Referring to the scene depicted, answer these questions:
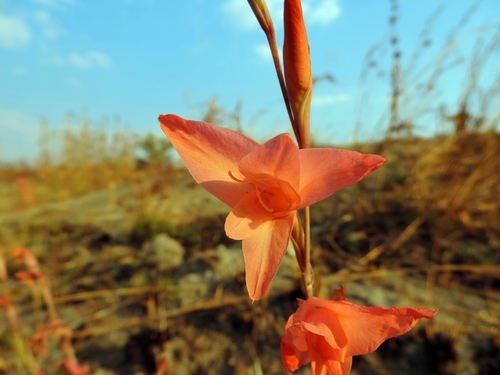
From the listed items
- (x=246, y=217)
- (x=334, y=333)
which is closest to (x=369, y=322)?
(x=334, y=333)

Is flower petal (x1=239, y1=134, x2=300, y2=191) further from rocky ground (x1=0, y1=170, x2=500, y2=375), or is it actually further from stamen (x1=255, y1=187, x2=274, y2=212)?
rocky ground (x1=0, y1=170, x2=500, y2=375)

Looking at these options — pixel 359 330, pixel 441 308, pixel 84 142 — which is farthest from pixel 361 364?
pixel 84 142

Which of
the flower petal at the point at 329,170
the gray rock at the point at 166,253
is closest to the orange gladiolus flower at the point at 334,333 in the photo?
the flower petal at the point at 329,170

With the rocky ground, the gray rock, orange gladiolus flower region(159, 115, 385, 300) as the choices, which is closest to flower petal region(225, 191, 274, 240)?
orange gladiolus flower region(159, 115, 385, 300)

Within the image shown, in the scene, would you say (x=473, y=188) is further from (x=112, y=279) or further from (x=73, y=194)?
(x=73, y=194)

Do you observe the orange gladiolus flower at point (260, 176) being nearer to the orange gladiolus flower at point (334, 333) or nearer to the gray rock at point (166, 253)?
the orange gladiolus flower at point (334, 333)

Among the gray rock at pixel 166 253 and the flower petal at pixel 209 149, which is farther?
the gray rock at pixel 166 253

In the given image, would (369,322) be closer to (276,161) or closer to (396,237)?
(276,161)
